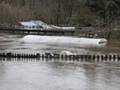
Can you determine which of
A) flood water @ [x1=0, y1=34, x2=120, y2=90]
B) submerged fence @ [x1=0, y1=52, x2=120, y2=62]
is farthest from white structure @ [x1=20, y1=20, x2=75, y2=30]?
flood water @ [x1=0, y1=34, x2=120, y2=90]

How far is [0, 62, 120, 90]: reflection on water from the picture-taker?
91.0ft

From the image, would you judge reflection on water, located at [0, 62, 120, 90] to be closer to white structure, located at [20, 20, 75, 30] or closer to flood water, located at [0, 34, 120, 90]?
flood water, located at [0, 34, 120, 90]

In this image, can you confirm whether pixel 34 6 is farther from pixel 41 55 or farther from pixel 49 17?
pixel 41 55

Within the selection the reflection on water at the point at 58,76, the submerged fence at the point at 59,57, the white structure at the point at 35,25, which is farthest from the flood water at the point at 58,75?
the white structure at the point at 35,25

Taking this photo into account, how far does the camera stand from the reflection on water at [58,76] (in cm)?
2775

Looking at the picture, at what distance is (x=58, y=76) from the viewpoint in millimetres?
32031

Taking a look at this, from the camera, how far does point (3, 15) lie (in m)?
98.9

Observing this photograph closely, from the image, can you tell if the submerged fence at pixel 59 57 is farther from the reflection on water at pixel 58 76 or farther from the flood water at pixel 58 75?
the reflection on water at pixel 58 76

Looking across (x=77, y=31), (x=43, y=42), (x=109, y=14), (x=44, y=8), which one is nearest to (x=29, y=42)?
(x=43, y=42)

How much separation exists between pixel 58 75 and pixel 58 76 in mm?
501

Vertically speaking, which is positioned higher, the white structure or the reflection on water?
the white structure

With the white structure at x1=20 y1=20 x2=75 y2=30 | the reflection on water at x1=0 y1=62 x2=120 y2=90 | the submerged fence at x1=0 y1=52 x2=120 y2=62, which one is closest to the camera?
the reflection on water at x1=0 y1=62 x2=120 y2=90

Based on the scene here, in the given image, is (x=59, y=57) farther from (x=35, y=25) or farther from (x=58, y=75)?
(x=35, y=25)

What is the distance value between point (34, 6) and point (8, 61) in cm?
7428
